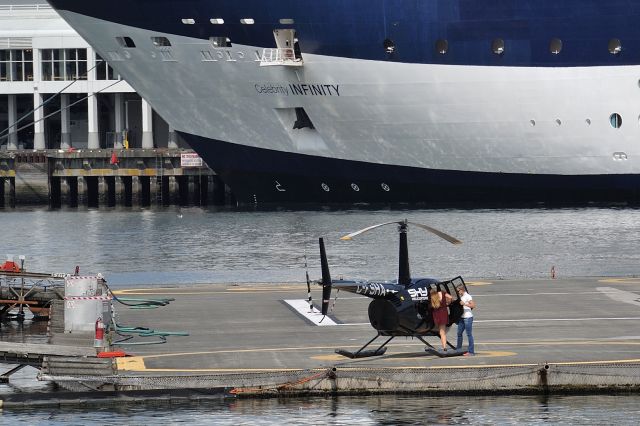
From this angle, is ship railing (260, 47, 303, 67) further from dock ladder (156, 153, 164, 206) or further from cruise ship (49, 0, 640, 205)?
dock ladder (156, 153, 164, 206)

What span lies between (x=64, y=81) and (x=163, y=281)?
3405 inches

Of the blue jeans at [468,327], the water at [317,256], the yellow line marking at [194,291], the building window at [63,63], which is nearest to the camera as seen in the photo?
the water at [317,256]

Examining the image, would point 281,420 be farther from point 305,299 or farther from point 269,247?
point 269,247

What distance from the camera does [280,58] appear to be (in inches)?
3396

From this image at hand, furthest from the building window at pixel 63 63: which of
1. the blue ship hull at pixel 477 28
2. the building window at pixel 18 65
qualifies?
the blue ship hull at pixel 477 28

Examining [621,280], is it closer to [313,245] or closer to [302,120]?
[313,245]

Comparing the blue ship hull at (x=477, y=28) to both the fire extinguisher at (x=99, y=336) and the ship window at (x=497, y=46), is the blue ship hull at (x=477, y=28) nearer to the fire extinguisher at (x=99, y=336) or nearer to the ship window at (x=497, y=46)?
the ship window at (x=497, y=46)

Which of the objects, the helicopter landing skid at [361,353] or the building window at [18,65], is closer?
the helicopter landing skid at [361,353]

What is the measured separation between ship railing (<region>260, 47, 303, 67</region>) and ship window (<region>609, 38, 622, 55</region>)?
1704cm

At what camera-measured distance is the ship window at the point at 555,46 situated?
8488 cm

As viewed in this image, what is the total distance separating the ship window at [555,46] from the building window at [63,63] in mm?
69400

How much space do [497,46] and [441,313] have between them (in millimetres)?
52499

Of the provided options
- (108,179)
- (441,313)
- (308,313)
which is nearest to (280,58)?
(108,179)

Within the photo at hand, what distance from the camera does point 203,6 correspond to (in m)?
87.2
